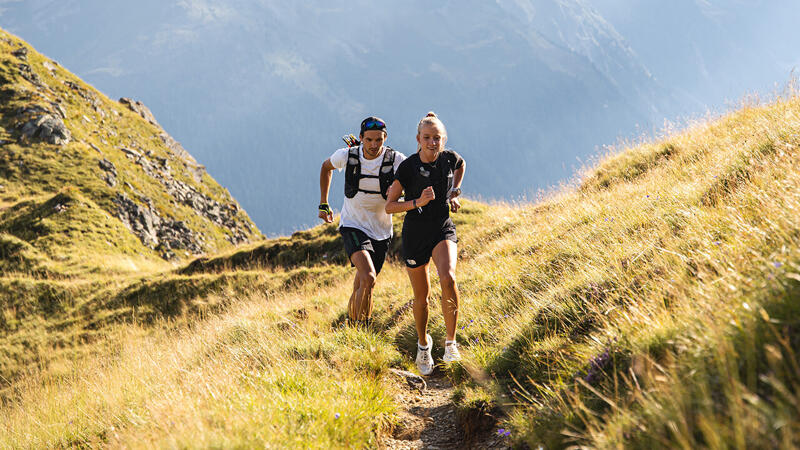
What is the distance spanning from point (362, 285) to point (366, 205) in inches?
47.5

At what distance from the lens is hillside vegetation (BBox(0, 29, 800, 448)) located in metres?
2.17

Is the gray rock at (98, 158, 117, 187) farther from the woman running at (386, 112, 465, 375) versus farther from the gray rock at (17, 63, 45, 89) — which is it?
the woman running at (386, 112, 465, 375)

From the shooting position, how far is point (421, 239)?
5.32 meters

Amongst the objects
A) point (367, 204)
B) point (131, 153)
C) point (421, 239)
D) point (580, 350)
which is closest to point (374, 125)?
point (367, 204)

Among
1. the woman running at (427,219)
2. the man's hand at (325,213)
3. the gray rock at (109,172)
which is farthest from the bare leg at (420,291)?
the gray rock at (109,172)

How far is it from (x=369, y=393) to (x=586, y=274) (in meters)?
2.49

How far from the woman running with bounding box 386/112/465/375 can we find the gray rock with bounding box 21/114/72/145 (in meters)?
43.2

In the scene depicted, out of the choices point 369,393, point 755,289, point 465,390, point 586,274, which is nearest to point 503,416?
point 465,390

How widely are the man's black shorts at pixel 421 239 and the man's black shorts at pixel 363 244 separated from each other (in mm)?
1250

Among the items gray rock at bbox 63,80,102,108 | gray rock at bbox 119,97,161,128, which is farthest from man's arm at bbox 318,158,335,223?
gray rock at bbox 119,97,161,128

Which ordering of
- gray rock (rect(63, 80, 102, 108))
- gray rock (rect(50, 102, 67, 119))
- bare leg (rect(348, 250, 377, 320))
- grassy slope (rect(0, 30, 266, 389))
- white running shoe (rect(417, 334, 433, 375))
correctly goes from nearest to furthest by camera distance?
white running shoe (rect(417, 334, 433, 375)) → bare leg (rect(348, 250, 377, 320)) → grassy slope (rect(0, 30, 266, 389)) → gray rock (rect(50, 102, 67, 119)) → gray rock (rect(63, 80, 102, 108))

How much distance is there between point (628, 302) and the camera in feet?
12.3

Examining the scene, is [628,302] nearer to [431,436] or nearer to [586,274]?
[586,274]

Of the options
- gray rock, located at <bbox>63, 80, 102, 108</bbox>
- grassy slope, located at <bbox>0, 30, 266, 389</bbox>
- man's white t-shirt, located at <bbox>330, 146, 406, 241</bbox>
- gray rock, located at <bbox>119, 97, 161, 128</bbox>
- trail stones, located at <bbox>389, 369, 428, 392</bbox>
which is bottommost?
trail stones, located at <bbox>389, 369, 428, 392</bbox>
